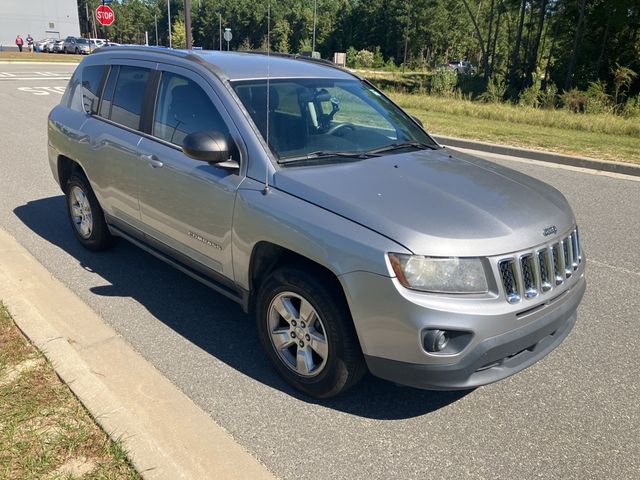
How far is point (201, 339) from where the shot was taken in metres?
3.88

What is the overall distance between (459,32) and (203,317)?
8758 cm

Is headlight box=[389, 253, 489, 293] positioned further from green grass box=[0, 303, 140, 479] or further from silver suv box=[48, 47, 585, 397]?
green grass box=[0, 303, 140, 479]

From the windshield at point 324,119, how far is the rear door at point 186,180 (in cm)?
25

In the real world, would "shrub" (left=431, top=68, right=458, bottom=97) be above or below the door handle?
below

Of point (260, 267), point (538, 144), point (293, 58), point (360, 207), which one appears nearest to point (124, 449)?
point (260, 267)

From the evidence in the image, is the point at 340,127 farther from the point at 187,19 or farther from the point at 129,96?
the point at 187,19

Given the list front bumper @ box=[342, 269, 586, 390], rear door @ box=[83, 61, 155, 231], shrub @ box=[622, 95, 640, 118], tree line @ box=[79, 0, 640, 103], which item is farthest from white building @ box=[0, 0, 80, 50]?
front bumper @ box=[342, 269, 586, 390]

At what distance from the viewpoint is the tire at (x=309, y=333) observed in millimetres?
2926

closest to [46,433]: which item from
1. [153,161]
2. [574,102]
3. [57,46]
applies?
[153,161]

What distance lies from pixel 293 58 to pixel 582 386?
129 inches

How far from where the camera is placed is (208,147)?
3322 mm

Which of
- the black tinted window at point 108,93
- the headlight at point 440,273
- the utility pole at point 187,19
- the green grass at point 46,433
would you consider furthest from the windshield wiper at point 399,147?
the utility pole at point 187,19

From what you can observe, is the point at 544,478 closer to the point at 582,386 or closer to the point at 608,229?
the point at 582,386

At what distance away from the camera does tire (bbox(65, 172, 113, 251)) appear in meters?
5.09
